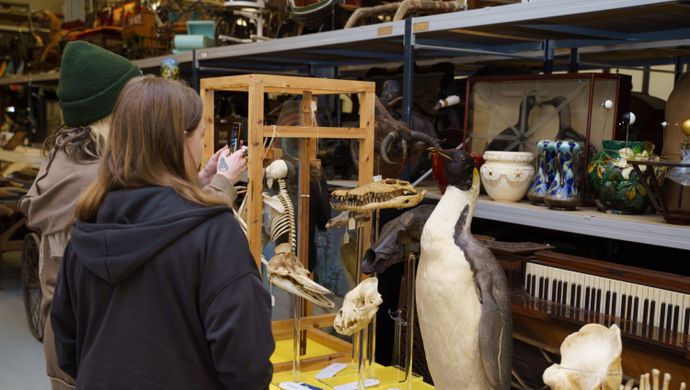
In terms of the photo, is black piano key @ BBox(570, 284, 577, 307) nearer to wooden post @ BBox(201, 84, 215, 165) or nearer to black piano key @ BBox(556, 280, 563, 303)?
black piano key @ BBox(556, 280, 563, 303)

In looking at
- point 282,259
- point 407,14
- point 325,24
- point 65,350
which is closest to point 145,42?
point 325,24

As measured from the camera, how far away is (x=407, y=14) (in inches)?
125

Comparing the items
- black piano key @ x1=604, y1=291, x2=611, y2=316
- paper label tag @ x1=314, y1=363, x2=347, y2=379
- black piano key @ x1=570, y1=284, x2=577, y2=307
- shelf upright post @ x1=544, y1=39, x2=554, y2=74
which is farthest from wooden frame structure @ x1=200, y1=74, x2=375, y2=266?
shelf upright post @ x1=544, y1=39, x2=554, y2=74

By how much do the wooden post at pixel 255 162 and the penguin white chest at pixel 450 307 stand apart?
607 millimetres

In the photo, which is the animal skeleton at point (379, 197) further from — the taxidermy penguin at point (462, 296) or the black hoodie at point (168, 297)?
the black hoodie at point (168, 297)

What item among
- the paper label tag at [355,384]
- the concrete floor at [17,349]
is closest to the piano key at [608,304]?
the paper label tag at [355,384]

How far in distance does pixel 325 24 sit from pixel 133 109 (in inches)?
101

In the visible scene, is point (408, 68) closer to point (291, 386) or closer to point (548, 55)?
point (548, 55)

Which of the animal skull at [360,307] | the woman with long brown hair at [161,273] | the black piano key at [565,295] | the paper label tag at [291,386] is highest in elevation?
the woman with long brown hair at [161,273]

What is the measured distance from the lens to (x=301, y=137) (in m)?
2.49

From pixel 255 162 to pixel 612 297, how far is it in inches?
46.6

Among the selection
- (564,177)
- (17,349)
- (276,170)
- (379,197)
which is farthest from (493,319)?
(17,349)

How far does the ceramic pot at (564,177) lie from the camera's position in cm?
236

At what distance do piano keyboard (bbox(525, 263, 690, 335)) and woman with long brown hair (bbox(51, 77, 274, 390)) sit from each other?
1028 mm
